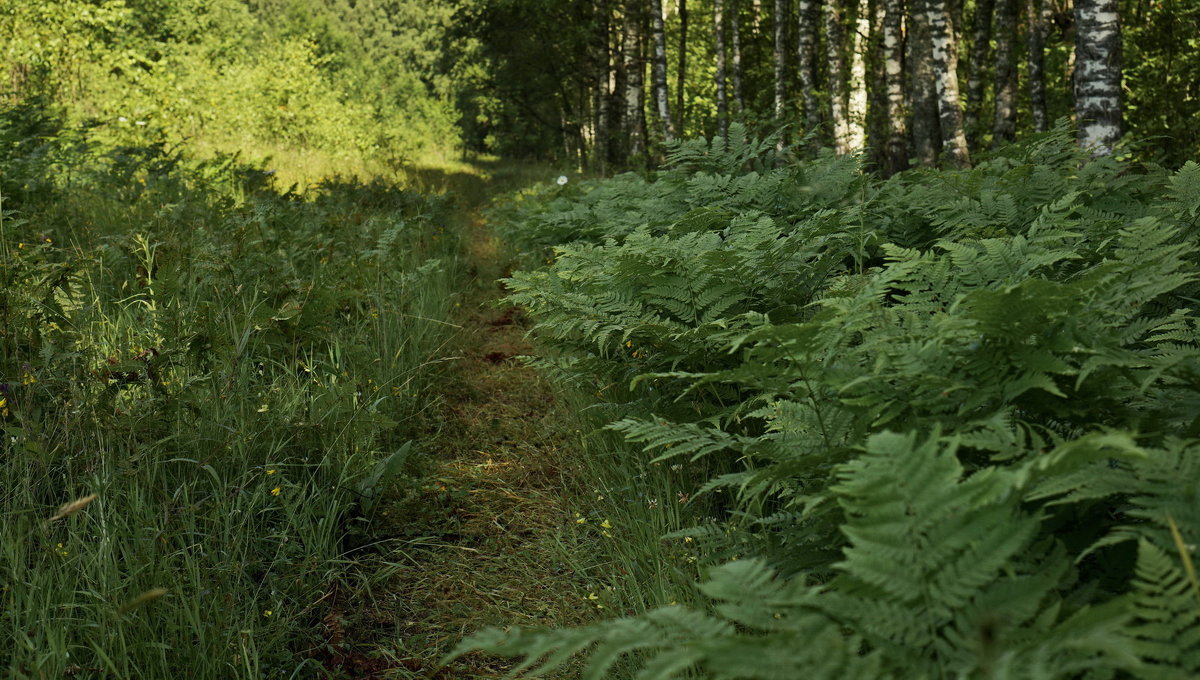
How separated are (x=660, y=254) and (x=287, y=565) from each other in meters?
1.99

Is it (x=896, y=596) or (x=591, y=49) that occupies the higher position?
(x=591, y=49)

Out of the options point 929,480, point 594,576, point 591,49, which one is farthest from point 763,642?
point 591,49

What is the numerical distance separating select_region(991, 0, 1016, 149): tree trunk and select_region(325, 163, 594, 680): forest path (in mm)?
10383

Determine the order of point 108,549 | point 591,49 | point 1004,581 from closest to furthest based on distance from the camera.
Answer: point 1004,581
point 108,549
point 591,49

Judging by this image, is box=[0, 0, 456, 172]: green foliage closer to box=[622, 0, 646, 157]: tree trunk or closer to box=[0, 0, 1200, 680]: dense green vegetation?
box=[0, 0, 1200, 680]: dense green vegetation

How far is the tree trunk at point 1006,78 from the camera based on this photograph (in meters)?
12.7

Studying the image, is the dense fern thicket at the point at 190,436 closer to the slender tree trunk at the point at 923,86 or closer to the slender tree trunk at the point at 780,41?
the slender tree trunk at the point at 923,86

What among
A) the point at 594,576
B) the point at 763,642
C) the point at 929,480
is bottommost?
the point at 594,576

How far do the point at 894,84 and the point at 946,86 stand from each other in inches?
77.1

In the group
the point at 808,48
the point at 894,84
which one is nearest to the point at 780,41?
the point at 808,48

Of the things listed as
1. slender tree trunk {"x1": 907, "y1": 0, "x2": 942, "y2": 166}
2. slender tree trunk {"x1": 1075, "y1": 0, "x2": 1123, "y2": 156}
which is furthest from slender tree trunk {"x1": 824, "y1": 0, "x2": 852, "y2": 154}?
slender tree trunk {"x1": 1075, "y1": 0, "x2": 1123, "y2": 156}

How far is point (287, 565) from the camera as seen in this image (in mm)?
3047

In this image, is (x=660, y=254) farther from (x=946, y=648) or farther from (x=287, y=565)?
(x=946, y=648)

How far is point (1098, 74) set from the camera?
22.0 feet
